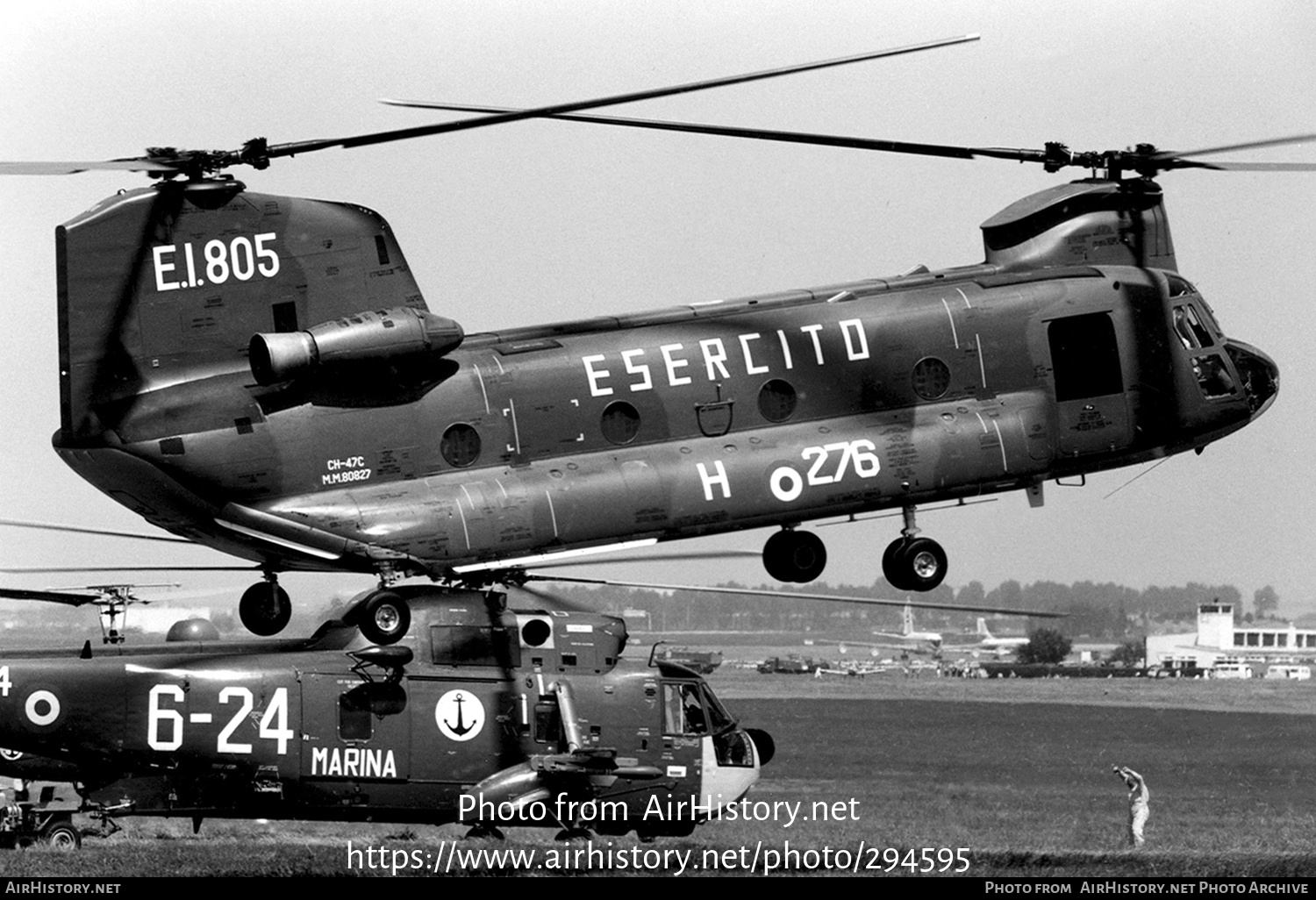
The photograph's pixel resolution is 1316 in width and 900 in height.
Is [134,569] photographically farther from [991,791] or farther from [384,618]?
[991,791]

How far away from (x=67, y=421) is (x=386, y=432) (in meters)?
3.11

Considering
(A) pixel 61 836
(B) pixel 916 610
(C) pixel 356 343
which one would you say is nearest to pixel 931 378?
(C) pixel 356 343

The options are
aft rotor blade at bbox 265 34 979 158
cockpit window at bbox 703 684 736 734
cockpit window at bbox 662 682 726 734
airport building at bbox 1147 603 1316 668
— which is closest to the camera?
aft rotor blade at bbox 265 34 979 158

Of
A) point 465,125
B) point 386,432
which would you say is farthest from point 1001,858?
point 465,125

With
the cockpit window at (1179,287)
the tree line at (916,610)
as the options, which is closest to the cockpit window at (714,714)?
the cockpit window at (1179,287)

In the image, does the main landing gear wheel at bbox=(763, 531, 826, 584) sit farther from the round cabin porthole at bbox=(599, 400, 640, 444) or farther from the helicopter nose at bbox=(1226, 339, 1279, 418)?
the helicopter nose at bbox=(1226, 339, 1279, 418)

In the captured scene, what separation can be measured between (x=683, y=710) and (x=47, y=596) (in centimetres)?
870

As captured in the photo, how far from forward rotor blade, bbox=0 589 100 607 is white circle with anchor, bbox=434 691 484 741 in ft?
17.9

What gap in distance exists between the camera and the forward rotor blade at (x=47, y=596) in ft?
75.8

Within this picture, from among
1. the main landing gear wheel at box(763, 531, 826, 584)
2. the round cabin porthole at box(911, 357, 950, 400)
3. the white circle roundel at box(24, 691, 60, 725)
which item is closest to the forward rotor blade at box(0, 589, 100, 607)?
the white circle roundel at box(24, 691, 60, 725)

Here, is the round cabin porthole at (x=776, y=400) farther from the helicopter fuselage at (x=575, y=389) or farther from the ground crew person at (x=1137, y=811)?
the ground crew person at (x=1137, y=811)

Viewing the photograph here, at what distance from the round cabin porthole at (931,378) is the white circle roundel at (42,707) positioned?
10.4 m

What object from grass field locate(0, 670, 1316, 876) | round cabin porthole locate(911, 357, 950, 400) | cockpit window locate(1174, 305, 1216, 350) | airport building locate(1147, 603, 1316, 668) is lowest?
airport building locate(1147, 603, 1316, 668)

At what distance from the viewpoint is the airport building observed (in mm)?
99125
